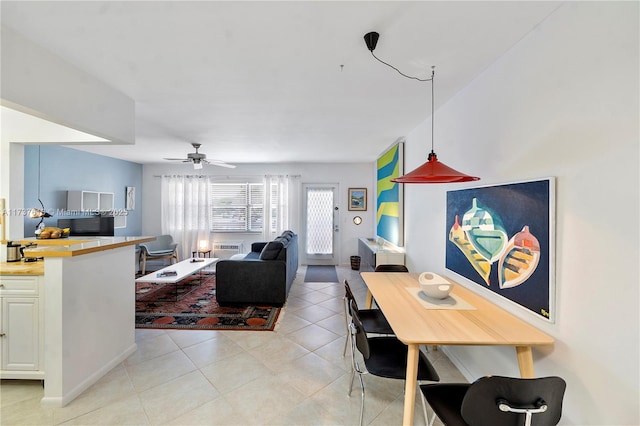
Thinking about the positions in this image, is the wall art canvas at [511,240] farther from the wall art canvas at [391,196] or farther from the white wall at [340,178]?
the white wall at [340,178]

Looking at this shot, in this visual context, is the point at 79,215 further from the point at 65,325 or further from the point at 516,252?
the point at 516,252

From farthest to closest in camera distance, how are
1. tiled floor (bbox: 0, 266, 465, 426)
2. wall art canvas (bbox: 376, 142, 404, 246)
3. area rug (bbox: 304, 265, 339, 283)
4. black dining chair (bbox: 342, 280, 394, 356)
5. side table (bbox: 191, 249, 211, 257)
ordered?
1. side table (bbox: 191, 249, 211, 257)
2. area rug (bbox: 304, 265, 339, 283)
3. wall art canvas (bbox: 376, 142, 404, 246)
4. black dining chair (bbox: 342, 280, 394, 356)
5. tiled floor (bbox: 0, 266, 465, 426)

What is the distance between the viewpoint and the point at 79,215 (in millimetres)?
4715

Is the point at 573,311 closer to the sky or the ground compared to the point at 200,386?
closer to the sky

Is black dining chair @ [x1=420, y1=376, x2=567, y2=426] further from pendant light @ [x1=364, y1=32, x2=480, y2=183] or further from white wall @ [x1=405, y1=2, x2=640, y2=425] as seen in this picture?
pendant light @ [x1=364, y1=32, x2=480, y2=183]

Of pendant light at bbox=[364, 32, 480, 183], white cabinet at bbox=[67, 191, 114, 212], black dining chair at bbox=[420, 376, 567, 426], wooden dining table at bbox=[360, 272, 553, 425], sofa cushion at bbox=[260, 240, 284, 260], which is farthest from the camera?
white cabinet at bbox=[67, 191, 114, 212]

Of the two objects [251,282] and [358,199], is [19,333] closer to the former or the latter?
[251,282]

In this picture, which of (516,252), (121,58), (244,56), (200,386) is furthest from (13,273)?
(516,252)

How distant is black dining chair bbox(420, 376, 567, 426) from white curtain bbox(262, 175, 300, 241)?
5.29m

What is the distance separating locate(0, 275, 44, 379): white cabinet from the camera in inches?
76.8

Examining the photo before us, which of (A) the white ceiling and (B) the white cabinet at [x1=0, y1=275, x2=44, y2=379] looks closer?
(A) the white ceiling

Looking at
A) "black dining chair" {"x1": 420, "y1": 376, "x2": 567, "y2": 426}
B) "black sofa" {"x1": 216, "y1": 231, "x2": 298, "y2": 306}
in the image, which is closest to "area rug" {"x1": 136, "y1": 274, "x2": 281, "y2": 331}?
"black sofa" {"x1": 216, "y1": 231, "x2": 298, "y2": 306}

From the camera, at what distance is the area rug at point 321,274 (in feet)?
16.7

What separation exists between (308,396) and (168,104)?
2.97 m
